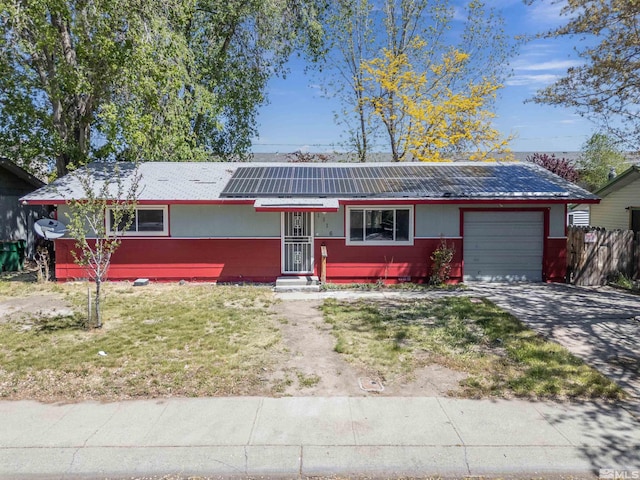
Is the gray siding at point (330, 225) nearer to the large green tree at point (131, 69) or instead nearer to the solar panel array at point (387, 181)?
the solar panel array at point (387, 181)

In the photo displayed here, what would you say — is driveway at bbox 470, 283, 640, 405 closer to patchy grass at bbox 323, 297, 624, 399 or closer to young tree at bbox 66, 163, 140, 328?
patchy grass at bbox 323, 297, 624, 399

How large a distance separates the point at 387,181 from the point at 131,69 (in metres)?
9.52

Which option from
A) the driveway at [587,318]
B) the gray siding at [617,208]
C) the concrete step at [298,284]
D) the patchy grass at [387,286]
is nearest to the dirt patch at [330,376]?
the driveway at [587,318]

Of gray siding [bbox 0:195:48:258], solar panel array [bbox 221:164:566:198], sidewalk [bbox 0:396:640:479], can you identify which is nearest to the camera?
sidewalk [bbox 0:396:640:479]

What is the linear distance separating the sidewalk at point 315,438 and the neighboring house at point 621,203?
14.4 m

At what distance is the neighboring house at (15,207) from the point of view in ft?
53.6

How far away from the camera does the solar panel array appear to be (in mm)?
13016

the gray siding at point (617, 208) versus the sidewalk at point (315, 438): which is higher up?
the gray siding at point (617, 208)

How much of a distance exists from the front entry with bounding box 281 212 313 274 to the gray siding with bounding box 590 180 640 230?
1259cm

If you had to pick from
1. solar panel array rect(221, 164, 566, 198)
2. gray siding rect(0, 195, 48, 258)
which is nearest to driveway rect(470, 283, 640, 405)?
solar panel array rect(221, 164, 566, 198)

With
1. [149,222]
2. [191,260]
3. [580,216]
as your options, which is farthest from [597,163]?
[149,222]

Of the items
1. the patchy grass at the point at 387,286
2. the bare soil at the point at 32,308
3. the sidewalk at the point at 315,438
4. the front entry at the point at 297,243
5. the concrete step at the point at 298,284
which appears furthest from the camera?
the front entry at the point at 297,243

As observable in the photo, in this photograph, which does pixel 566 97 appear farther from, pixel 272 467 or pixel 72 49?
pixel 72 49

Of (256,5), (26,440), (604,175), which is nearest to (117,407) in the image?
(26,440)
